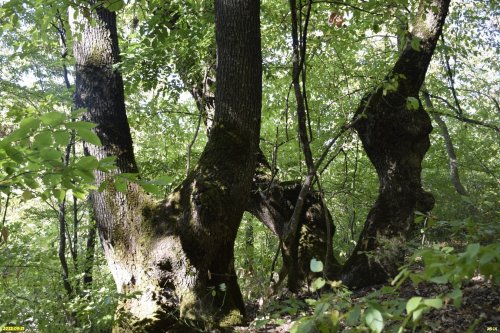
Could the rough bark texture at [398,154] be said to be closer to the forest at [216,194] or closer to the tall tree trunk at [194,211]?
the forest at [216,194]

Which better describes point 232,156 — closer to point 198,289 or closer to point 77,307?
point 198,289

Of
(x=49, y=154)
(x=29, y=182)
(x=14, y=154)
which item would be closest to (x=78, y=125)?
(x=49, y=154)

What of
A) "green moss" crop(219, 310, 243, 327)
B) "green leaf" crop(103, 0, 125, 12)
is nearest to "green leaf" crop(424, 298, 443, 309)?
"green moss" crop(219, 310, 243, 327)

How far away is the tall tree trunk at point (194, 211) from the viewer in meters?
3.49

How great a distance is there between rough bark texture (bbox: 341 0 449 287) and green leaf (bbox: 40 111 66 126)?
4.18 meters

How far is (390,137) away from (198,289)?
3144 mm

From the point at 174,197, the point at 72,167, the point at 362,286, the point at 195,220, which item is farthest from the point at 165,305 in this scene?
the point at 362,286

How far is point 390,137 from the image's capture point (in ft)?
16.8

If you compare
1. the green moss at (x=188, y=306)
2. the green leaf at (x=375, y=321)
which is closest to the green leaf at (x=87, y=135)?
the green leaf at (x=375, y=321)

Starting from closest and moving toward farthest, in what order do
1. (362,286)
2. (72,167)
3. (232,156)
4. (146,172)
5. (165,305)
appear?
1. (72,167)
2. (165,305)
3. (232,156)
4. (362,286)
5. (146,172)

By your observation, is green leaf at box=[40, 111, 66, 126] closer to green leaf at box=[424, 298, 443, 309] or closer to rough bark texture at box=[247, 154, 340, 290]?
green leaf at box=[424, 298, 443, 309]

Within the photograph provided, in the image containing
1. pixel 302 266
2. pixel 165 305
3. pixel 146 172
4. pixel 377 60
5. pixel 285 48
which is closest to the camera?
pixel 165 305

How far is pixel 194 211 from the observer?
3586 millimetres

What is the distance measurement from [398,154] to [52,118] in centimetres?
452
